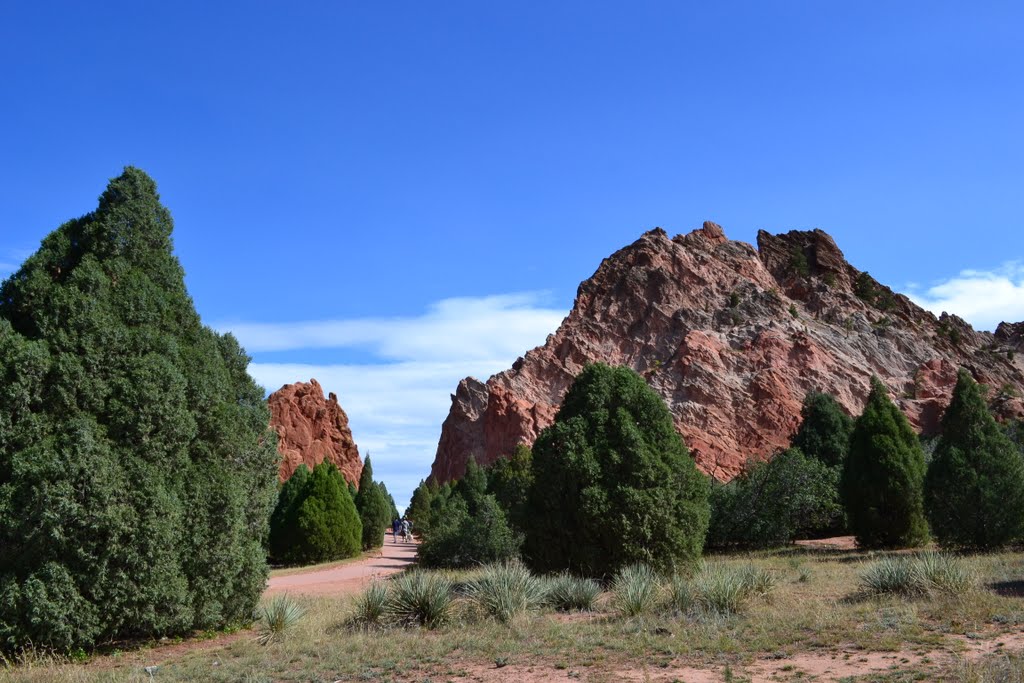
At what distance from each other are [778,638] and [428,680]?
13.6ft

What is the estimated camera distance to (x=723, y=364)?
253 ft

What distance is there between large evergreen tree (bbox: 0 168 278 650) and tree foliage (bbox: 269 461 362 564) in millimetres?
17475

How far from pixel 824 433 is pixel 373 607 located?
95.0ft

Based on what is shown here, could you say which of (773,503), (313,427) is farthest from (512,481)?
(313,427)

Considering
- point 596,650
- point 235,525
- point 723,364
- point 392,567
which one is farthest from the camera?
point 723,364

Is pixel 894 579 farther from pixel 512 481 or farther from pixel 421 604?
pixel 512 481

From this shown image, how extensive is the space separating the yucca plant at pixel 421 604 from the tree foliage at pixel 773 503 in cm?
1677

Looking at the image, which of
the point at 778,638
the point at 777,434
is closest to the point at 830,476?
the point at 778,638

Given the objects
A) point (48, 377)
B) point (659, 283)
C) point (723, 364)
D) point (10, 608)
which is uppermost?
point (659, 283)

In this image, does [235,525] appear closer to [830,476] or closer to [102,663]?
[102,663]

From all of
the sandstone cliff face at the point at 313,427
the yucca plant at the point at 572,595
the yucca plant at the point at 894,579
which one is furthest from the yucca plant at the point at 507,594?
the sandstone cliff face at the point at 313,427

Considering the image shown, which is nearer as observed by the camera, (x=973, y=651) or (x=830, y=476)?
(x=973, y=651)

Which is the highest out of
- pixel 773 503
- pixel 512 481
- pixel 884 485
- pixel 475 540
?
pixel 512 481

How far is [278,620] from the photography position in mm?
10875
